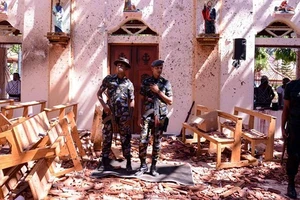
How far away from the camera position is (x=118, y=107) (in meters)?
5.71

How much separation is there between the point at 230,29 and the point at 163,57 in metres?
2.06

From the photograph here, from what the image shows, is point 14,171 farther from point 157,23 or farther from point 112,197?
point 157,23

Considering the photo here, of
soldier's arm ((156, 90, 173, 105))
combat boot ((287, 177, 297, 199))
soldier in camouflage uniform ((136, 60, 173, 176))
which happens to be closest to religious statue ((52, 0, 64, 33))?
soldier in camouflage uniform ((136, 60, 173, 176))

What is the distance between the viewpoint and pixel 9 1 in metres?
9.27

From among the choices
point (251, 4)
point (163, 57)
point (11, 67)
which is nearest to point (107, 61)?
point (163, 57)

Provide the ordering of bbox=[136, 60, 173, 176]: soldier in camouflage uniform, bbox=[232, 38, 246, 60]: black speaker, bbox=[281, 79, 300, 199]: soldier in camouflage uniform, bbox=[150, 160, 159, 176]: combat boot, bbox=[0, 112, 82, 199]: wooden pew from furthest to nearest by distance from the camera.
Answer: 1. bbox=[232, 38, 246, 60]: black speaker
2. bbox=[150, 160, 159, 176]: combat boot
3. bbox=[136, 60, 173, 176]: soldier in camouflage uniform
4. bbox=[281, 79, 300, 199]: soldier in camouflage uniform
5. bbox=[0, 112, 82, 199]: wooden pew

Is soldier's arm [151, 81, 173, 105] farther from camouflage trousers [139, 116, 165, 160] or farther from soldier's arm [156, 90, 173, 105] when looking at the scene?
camouflage trousers [139, 116, 165, 160]

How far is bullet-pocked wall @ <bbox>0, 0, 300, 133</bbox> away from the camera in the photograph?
9.06 m

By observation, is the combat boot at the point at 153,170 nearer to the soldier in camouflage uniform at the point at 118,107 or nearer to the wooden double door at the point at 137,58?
the soldier in camouflage uniform at the point at 118,107

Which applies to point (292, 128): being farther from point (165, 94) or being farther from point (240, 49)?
point (240, 49)

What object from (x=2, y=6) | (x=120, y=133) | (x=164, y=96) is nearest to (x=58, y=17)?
(x=2, y=6)

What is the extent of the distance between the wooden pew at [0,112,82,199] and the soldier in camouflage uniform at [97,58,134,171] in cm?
74

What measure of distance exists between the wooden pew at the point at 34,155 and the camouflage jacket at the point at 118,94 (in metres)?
0.98

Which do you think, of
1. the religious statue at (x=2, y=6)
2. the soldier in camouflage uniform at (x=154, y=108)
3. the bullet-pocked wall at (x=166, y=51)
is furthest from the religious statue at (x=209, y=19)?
the religious statue at (x=2, y=6)
